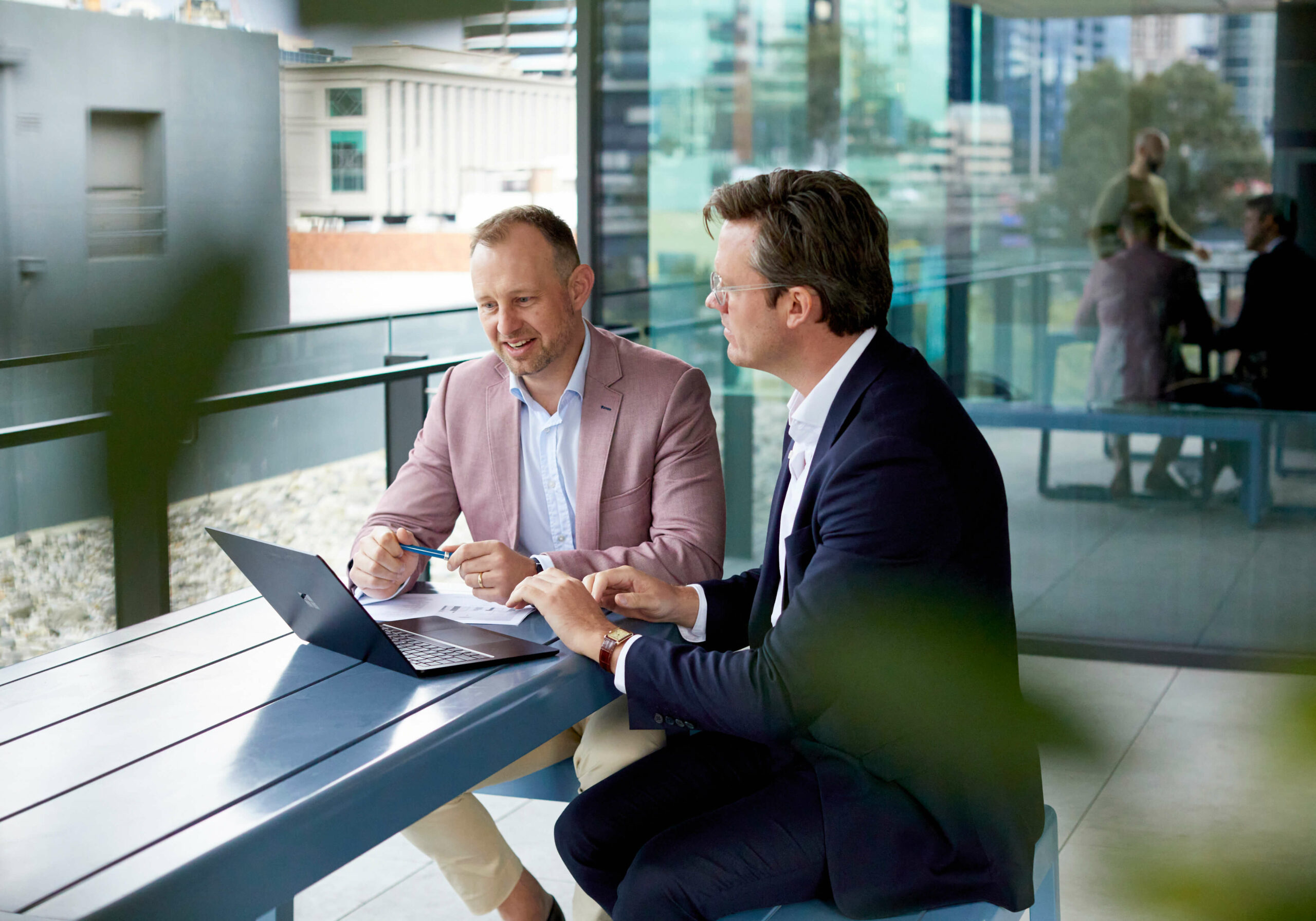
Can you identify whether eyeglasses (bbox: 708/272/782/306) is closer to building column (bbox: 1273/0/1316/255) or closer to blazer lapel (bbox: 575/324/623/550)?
blazer lapel (bbox: 575/324/623/550)

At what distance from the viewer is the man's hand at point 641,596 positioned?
1.90 metres

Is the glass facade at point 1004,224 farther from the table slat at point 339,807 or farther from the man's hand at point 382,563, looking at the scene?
the table slat at point 339,807

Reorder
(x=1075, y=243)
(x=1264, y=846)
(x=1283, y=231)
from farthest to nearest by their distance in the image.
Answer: (x=1075, y=243) → (x=1283, y=231) → (x=1264, y=846)

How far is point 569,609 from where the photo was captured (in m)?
1.76

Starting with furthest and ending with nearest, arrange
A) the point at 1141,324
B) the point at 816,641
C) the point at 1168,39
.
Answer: the point at 1141,324, the point at 1168,39, the point at 816,641

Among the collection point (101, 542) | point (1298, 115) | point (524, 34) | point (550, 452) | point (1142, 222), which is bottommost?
point (550, 452)

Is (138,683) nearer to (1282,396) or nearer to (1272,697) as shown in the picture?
(1272,697)

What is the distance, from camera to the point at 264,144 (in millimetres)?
247

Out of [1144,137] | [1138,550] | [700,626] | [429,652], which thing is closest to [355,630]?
[429,652]

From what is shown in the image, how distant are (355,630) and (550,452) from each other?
0.73m

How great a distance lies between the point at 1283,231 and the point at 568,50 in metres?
4.04

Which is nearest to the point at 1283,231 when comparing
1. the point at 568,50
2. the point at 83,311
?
the point at 568,50

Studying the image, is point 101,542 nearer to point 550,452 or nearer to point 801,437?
point 801,437

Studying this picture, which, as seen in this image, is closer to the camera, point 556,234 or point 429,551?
point 429,551
